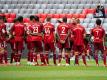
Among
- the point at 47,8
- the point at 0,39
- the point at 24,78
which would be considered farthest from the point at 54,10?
the point at 24,78

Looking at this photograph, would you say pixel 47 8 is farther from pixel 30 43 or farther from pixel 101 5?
pixel 30 43

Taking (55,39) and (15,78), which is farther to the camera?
(55,39)

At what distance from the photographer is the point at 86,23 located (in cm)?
3319

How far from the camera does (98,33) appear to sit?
74.2 ft

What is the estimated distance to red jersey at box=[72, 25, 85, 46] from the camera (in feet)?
73.4

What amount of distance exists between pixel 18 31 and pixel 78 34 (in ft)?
7.76

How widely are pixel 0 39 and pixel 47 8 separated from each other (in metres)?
13.9

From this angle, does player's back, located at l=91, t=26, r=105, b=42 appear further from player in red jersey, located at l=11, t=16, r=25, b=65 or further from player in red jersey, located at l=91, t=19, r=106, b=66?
player in red jersey, located at l=11, t=16, r=25, b=65

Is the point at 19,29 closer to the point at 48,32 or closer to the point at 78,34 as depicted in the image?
the point at 48,32

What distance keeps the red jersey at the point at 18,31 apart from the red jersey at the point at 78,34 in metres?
2.02

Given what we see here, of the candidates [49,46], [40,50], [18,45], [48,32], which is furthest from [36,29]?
[18,45]

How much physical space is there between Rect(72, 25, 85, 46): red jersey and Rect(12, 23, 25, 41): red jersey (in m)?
2.02

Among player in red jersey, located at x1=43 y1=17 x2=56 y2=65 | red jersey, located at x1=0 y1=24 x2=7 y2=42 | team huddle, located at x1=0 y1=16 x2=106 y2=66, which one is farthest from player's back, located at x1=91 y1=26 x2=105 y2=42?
red jersey, located at x1=0 y1=24 x2=7 y2=42

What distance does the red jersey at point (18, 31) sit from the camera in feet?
74.1
